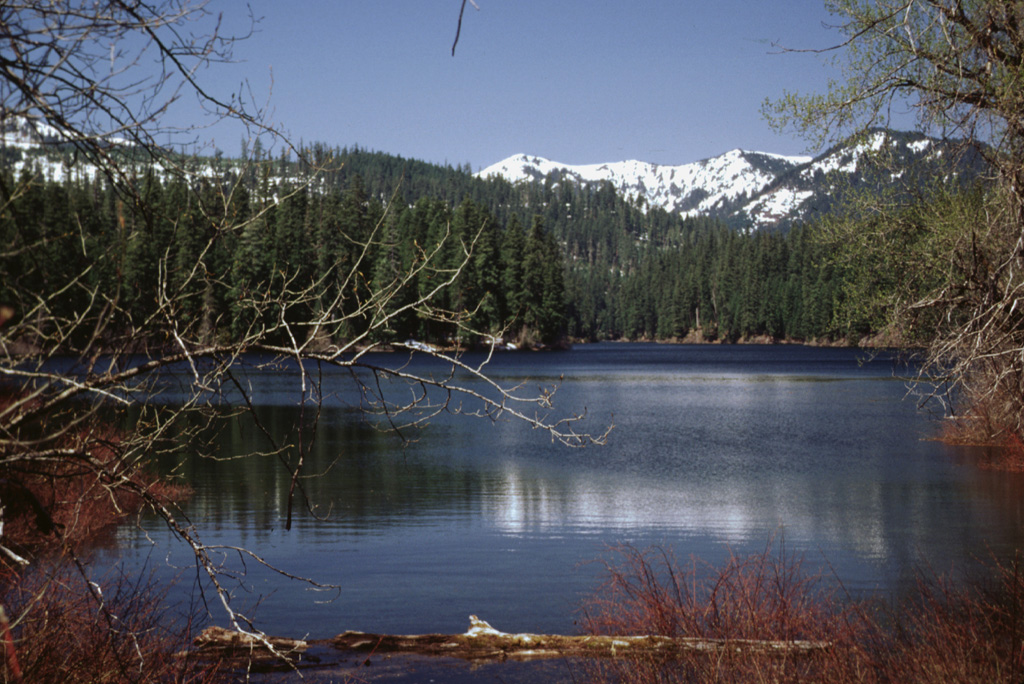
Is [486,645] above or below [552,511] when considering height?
above

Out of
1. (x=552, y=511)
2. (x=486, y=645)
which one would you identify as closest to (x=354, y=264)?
(x=486, y=645)

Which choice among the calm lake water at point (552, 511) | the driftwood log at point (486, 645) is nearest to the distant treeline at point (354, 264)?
the calm lake water at point (552, 511)

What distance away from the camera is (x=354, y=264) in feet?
18.4

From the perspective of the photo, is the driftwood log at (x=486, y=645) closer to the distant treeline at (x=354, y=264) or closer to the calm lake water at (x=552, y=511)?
the calm lake water at (x=552, y=511)

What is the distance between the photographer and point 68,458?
13.2 feet

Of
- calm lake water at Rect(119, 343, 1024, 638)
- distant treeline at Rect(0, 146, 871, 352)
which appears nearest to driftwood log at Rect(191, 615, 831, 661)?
calm lake water at Rect(119, 343, 1024, 638)

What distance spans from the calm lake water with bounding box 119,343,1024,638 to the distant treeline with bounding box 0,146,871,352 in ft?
5.74

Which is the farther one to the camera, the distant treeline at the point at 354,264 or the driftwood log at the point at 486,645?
the driftwood log at the point at 486,645

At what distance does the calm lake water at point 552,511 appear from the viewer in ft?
41.9

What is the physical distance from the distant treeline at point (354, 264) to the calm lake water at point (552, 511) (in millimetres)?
1750

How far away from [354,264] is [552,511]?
13841 mm

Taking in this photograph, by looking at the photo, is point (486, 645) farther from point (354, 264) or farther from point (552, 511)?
point (552, 511)

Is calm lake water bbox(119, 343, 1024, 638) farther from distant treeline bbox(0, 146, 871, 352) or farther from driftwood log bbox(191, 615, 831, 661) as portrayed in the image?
distant treeline bbox(0, 146, 871, 352)

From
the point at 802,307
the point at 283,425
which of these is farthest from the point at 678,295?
the point at 283,425
